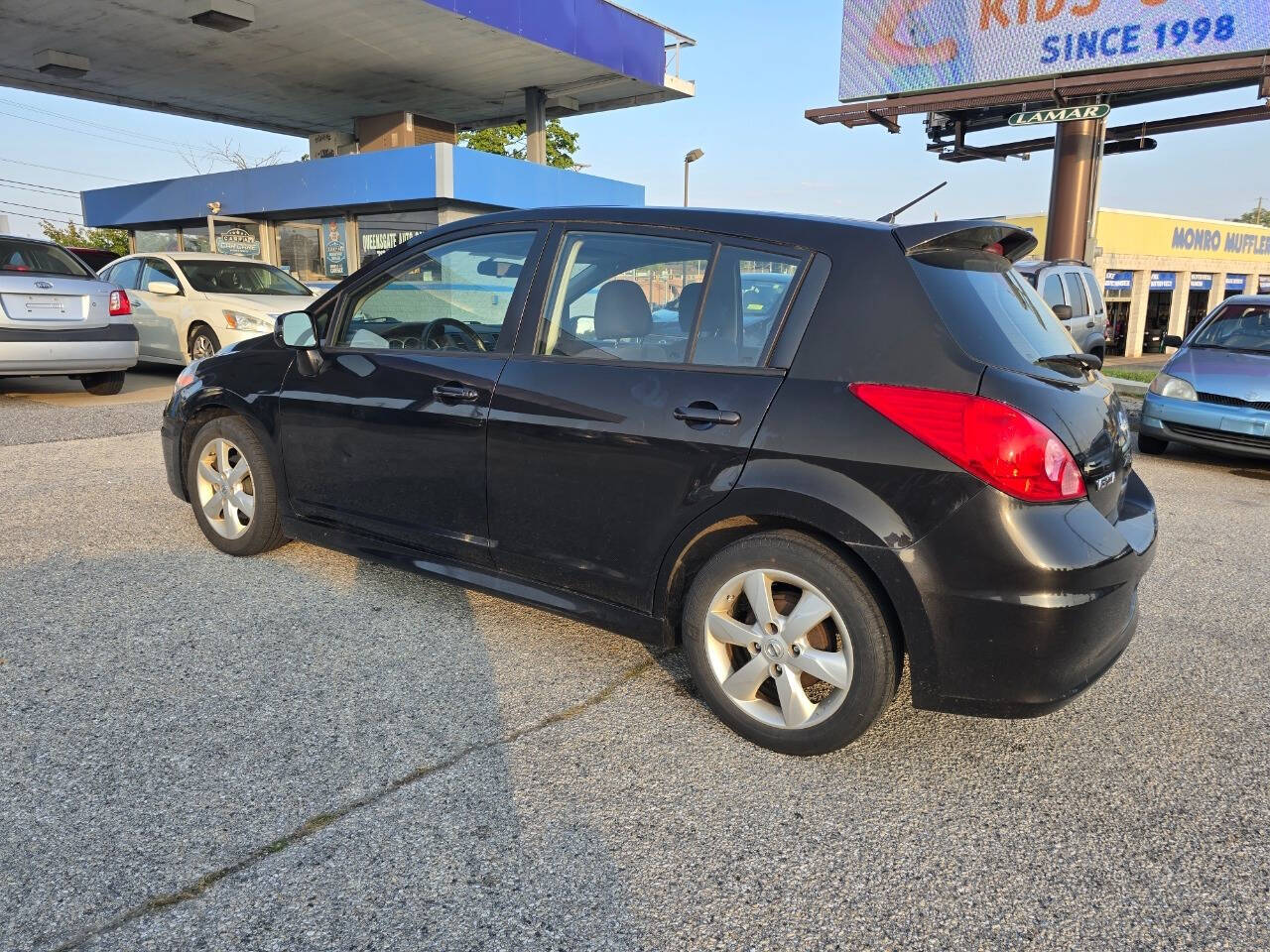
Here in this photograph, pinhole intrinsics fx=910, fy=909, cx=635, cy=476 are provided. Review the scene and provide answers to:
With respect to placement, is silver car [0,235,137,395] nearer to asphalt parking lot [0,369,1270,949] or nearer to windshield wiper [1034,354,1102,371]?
asphalt parking lot [0,369,1270,949]

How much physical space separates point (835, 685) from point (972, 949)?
0.82 meters

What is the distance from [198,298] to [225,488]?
7744mm

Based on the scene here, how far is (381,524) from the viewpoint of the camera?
3.84m

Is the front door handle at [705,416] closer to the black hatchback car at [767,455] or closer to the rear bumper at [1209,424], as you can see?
the black hatchback car at [767,455]

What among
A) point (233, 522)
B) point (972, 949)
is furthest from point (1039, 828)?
point (233, 522)

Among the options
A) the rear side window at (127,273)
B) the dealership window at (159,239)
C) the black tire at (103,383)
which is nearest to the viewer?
the black tire at (103,383)

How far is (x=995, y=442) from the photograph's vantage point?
2.50 meters

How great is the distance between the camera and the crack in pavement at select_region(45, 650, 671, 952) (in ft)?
6.70

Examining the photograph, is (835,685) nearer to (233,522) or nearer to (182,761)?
(182,761)

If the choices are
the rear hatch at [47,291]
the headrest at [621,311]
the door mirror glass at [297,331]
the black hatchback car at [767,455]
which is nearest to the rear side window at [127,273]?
the rear hatch at [47,291]

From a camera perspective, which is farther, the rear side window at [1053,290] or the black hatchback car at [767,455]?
the rear side window at [1053,290]

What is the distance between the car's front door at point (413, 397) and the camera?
11.4ft

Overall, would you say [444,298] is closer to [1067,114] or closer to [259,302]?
[259,302]

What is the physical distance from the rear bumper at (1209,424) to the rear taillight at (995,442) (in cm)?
601
